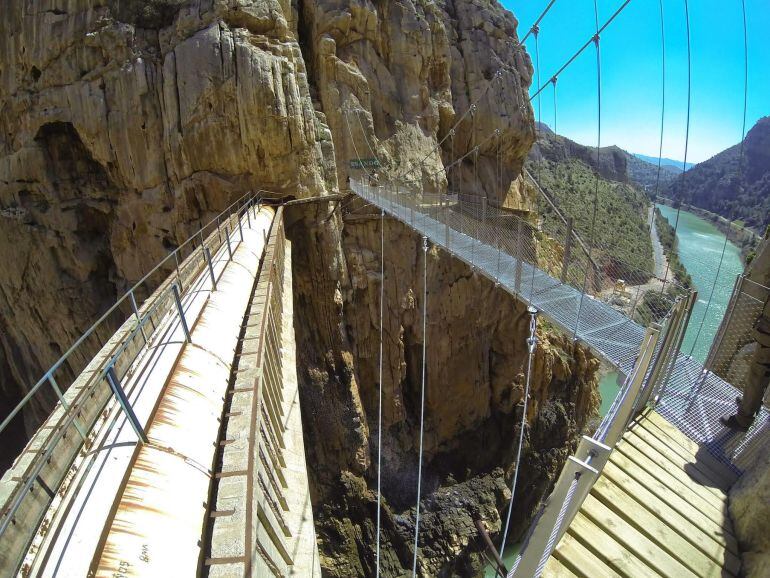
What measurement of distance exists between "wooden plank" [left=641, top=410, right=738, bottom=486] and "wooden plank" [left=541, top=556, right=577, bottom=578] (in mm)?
1328

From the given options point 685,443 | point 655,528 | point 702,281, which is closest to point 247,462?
point 655,528

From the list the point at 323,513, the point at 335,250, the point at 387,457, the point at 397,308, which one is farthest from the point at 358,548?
the point at 335,250

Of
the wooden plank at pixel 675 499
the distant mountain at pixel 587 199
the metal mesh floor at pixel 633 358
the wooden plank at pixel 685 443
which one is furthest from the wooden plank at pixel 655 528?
the distant mountain at pixel 587 199

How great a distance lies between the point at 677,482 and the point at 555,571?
3.56ft

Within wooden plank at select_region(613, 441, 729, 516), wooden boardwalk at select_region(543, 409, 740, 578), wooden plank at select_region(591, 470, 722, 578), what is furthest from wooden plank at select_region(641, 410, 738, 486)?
wooden plank at select_region(591, 470, 722, 578)

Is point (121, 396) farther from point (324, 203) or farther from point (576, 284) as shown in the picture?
point (324, 203)

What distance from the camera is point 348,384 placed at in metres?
9.25

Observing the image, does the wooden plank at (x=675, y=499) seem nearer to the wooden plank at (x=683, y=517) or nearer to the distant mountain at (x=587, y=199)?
the wooden plank at (x=683, y=517)

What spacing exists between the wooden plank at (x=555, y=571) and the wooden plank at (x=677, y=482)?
2.83 feet

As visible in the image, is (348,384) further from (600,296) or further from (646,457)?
(646,457)

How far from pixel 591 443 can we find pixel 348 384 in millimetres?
7786

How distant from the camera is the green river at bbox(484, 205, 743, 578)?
1856 centimetres

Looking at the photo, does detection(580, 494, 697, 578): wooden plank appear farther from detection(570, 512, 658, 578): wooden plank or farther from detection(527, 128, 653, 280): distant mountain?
detection(527, 128, 653, 280): distant mountain

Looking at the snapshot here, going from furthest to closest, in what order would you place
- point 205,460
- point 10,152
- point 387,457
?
point 387,457 → point 10,152 → point 205,460
